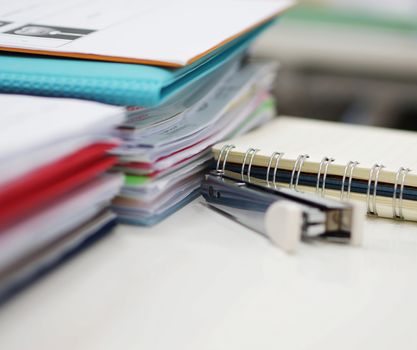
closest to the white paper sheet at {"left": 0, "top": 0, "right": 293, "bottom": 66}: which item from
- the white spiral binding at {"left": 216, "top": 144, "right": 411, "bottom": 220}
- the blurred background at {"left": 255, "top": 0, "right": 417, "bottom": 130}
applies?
the white spiral binding at {"left": 216, "top": 144, "right": 411, "bottom": 220}

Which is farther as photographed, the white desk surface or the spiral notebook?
the spiral notebook

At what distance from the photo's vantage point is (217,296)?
0.50 meters

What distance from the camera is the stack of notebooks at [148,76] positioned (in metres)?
0.59

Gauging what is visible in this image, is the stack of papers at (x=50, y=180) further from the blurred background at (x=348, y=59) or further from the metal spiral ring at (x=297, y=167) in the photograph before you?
the blurred background at (x=348, y=59)

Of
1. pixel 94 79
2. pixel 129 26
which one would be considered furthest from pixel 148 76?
pixel 129 26

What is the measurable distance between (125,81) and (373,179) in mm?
239

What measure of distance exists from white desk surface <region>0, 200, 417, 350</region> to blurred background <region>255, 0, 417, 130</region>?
1457mm

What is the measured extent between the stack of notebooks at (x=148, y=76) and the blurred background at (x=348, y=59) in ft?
4.06

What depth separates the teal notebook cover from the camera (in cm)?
57

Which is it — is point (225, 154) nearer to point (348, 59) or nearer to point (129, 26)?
point (129, 26)

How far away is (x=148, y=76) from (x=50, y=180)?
15 cm

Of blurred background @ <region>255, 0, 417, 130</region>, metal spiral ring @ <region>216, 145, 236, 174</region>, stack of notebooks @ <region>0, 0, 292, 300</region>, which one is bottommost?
blurred background @ <region>255, 0, 417, 130</region>

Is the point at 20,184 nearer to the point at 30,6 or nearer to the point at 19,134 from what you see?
the point at 19,134

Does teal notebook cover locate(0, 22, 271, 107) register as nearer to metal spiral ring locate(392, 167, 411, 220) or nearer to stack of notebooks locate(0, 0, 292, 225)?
stack of notebooks locate(0, 0, 292, 225)
